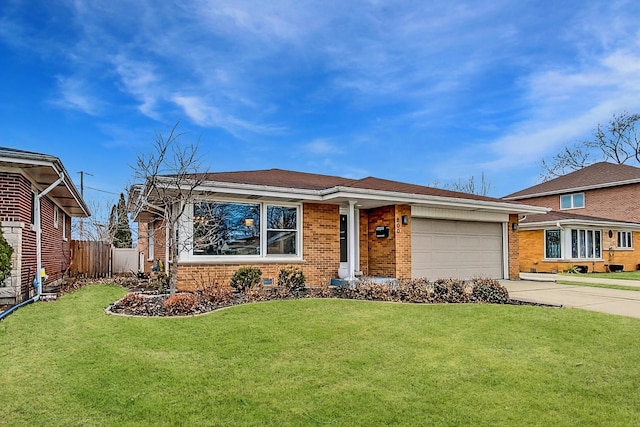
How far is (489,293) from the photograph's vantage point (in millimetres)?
9516

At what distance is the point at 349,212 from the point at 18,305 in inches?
325

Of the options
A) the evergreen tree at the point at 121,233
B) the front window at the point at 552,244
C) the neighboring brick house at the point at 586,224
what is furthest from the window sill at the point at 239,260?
the evergreen tree at the point at 121,233

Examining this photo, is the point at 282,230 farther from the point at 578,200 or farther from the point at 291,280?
the point at 578,200

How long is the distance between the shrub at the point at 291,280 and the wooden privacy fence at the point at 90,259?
34.3 ft

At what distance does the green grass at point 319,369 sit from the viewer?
3.84 m

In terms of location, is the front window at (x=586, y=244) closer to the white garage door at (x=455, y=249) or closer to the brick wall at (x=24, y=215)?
the white garage door at (x=455, y=249)

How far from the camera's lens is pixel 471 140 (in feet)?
79.4

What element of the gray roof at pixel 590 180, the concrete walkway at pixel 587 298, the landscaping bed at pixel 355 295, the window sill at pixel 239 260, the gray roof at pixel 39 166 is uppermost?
the gray roof at pixel 590 180

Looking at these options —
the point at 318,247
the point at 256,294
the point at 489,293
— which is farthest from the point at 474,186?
the point at 256,294

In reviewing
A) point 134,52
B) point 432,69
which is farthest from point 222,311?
point 432,69

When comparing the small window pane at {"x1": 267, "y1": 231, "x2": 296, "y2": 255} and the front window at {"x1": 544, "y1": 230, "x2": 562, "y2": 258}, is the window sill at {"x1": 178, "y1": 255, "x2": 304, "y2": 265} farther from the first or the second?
the front window at {"x1": 544, "y1": 230, "x2": 562, "y2": 258}

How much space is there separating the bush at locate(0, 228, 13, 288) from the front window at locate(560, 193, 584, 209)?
31456 millimetres

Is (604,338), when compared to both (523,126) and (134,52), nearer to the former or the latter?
(134,52)

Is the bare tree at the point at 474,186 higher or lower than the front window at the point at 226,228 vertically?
higher
